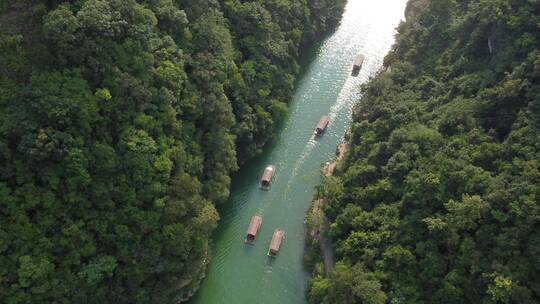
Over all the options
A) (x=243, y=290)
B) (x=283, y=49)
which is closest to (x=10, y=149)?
(x=243, y=290)

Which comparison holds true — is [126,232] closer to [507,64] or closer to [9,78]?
[9,78]

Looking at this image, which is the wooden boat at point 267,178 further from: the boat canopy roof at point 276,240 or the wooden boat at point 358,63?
the wooden boat at point 358,63

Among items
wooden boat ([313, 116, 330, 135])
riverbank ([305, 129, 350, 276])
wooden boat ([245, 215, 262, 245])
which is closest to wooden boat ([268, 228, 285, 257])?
wooden boat ([245, 215, 262, 245])

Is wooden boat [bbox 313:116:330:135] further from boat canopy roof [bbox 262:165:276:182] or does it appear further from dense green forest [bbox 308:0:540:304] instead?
boat canopy roof [bbox 262:165:276:182]

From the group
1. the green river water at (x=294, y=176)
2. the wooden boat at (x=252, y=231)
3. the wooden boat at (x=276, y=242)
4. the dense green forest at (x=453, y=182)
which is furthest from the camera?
the wooden boat at (x=252, y=231)

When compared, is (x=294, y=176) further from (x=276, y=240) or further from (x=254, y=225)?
(x=276, y=240)

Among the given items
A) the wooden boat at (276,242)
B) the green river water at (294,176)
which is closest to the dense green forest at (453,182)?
the green river water at (294,176)
